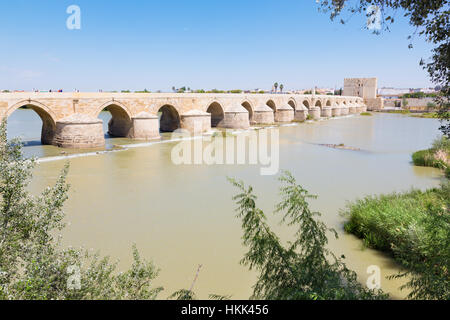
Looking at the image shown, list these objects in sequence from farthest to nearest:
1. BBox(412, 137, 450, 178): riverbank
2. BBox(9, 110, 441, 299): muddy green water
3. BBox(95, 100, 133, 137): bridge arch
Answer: BBox(95, 100, 133, 137): bridge arch
BBox(412, 137, 450, 178): riverbank
BBox(9, 110, 441, 299): muddy green water

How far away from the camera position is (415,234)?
4445 millimetres

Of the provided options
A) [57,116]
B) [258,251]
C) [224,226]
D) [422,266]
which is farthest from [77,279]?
[57,116]

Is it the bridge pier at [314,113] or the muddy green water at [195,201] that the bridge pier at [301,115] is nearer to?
the bridge pier at [314,113]

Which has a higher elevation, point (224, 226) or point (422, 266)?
point (422, 266)

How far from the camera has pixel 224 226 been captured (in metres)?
6.74

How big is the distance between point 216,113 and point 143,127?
8316 mm

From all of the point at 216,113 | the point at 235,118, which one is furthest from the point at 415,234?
the point at 216,113

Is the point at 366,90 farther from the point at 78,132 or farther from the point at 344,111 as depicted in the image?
the point at 78,132

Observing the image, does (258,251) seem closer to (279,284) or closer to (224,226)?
(279,284)

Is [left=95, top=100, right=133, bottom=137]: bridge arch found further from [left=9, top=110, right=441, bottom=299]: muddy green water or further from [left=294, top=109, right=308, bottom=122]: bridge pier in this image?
[left=294, top=109, right=308, bottom=122]: bridge pier

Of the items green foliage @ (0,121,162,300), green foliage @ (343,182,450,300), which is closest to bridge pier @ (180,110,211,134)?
green foliage @ (343,182,450,300)

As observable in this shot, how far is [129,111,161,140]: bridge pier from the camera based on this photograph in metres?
18.5

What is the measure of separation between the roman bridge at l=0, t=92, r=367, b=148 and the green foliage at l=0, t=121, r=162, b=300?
12.2m
